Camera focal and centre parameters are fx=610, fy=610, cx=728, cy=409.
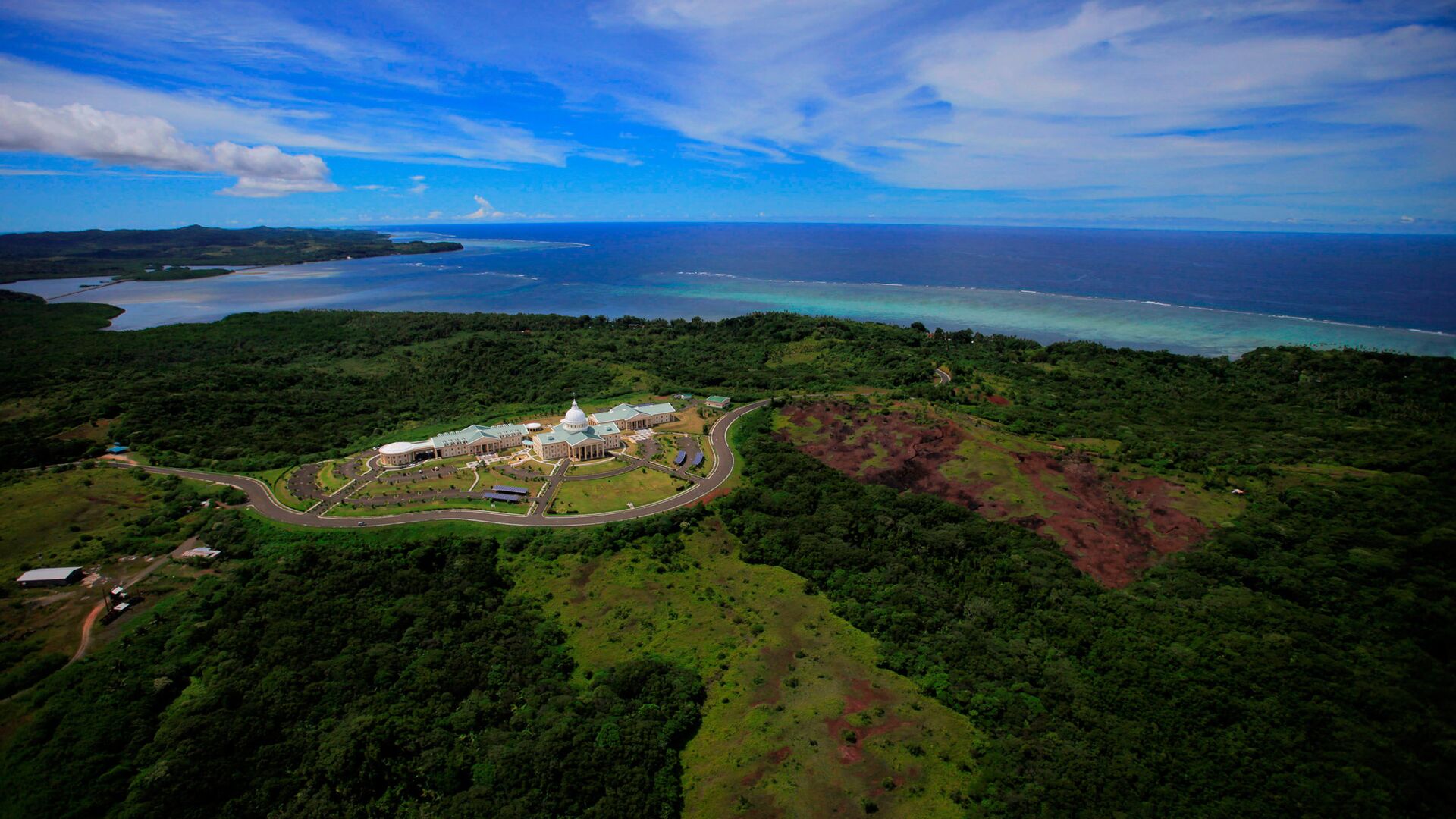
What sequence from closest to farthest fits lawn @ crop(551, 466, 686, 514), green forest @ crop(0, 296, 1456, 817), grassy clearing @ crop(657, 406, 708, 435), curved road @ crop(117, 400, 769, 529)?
green forest @ crop(0, 296, 1456, 817) < curved road @ crop(117, 400, 769, 529) < lawn @ crop(551, 466, 686, 514) < grassy clearing @ crop(657, 406, 708, 435)

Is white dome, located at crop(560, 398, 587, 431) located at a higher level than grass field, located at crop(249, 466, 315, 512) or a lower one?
higher

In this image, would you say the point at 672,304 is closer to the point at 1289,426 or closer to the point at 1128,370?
the point at 1128,370

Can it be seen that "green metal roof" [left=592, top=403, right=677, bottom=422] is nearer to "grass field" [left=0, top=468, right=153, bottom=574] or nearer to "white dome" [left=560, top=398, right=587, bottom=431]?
"white dome" [left=560, top=398, right=587, bottom=431]

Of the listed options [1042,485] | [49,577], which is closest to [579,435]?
[49,577]

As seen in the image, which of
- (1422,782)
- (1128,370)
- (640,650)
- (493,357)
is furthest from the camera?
(493,357)

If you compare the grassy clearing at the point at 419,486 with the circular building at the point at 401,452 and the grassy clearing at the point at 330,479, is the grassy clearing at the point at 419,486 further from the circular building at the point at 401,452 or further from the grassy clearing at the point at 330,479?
the circular building at the point at 401,452

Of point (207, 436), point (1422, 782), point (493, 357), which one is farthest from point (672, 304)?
point (1422, 782)

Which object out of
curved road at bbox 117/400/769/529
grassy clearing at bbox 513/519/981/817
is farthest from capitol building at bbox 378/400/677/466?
grassy clearing at bbox 513/519/981/817

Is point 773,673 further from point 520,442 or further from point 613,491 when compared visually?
point 520,442
